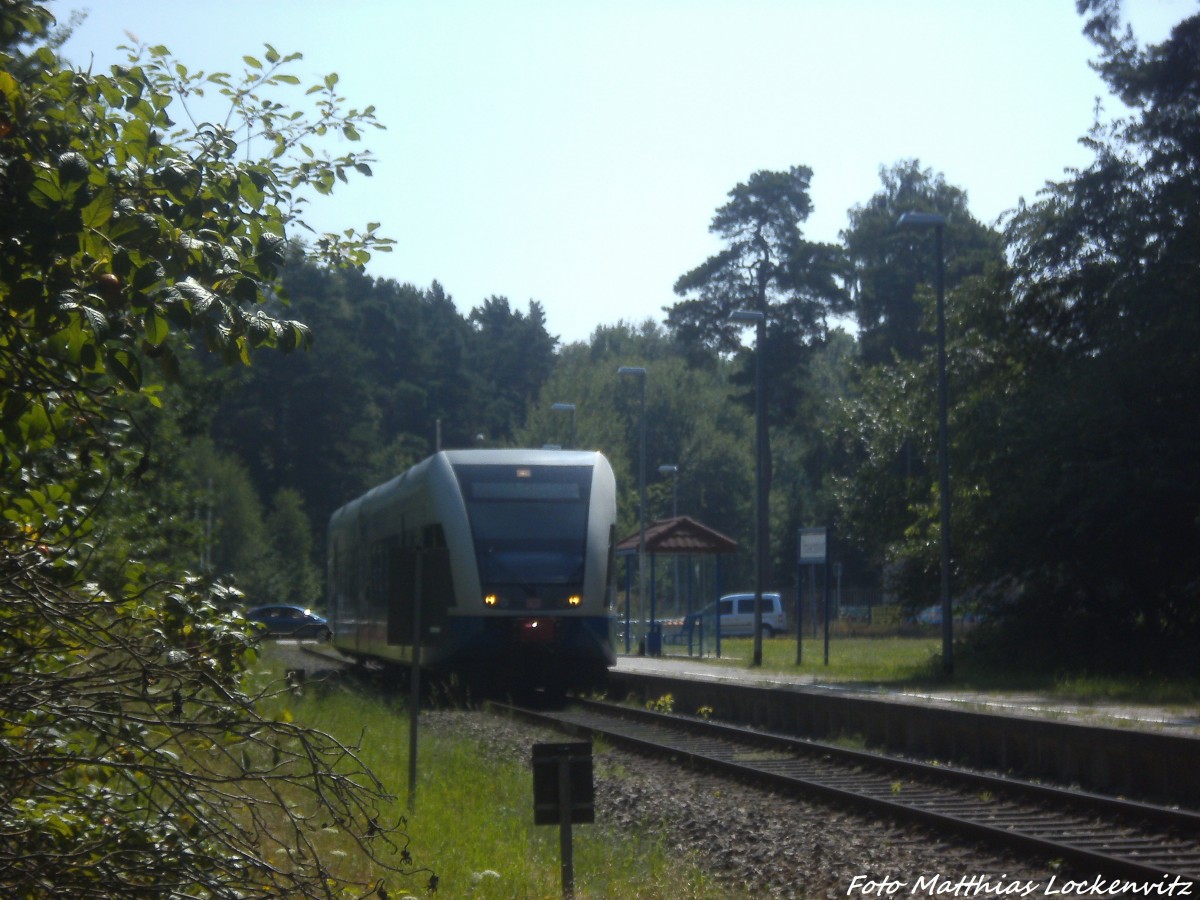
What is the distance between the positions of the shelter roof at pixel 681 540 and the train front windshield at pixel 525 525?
11.3 m

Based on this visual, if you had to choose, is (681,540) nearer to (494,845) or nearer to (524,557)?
(524,557)

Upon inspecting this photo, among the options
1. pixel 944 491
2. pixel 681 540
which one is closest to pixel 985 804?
pixel 944 491

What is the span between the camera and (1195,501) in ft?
74.6

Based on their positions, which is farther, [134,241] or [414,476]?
[414,476]

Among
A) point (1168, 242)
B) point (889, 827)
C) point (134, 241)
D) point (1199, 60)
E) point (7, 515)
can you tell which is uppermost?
point (1199, 60)

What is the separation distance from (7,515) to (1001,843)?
629 centimetres

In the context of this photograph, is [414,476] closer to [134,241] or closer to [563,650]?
[563,650]

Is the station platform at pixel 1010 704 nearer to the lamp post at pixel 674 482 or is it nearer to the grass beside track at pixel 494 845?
the grass beside track at pixel 494 845

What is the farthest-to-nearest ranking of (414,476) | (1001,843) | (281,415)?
1. (281,415)
2. (414,476)
3. (1001,843)

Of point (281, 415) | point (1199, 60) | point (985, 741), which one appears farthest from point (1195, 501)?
point (281, 415)

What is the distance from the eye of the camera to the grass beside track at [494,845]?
313 inches

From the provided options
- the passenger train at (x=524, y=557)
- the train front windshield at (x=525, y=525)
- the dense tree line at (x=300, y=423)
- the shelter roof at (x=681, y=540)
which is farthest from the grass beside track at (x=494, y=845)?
the shelter roof at (x=681, y=540)

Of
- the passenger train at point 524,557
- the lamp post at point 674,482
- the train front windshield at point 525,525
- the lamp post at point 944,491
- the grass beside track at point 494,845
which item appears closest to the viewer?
the grass beside track at point 494,845

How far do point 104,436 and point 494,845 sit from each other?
4634mm
